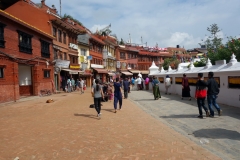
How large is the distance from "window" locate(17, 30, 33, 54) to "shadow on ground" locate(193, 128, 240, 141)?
16.5 meters

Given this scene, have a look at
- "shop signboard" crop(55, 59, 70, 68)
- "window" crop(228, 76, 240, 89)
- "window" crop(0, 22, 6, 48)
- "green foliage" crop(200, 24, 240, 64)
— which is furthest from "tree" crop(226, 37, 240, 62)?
"window" crop(0, 22, 6, 48)

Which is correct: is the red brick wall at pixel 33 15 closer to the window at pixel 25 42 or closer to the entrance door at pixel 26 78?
the window at pixel 25 42

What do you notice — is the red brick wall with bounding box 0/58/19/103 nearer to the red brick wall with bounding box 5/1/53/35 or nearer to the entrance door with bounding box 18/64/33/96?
the entrance door with bounding box 18/64/33/96

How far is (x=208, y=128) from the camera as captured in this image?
6.75m

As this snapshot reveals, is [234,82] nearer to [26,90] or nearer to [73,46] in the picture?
[26,90]

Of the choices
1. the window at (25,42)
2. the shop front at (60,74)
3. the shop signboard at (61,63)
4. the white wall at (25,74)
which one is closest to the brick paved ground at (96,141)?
the window at (25,42)

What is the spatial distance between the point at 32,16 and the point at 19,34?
31.0 feet

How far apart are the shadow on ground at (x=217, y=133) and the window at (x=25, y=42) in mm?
16524

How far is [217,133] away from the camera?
6191mm

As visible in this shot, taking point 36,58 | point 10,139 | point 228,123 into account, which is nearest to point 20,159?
point 10,139

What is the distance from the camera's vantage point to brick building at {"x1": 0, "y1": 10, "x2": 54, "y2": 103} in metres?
16.0

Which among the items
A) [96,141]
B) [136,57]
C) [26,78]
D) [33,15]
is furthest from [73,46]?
[136,57]

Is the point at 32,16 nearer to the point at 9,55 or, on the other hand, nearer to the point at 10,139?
the point at 9,55

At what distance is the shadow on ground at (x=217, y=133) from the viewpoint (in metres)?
5.85
